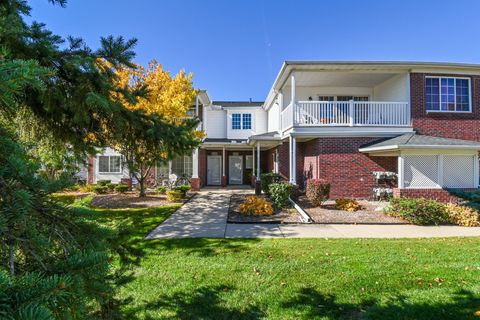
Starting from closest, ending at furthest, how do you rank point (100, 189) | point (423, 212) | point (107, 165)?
point (423, 212) < point (100, 189) < point (107, 165)

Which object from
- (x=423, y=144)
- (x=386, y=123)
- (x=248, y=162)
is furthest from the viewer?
(x=248, y=162)

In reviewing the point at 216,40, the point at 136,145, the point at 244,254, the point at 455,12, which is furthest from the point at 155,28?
the point at 455,12

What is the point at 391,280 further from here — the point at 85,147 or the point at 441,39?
the point at 441,39

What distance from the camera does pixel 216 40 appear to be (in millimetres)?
16812

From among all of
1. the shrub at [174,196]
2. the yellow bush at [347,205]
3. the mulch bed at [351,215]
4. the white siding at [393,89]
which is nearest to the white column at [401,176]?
the mulch bed at [351,215]

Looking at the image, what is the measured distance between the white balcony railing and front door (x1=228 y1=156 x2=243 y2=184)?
10.1 m

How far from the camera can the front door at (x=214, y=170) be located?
2308 centimetres

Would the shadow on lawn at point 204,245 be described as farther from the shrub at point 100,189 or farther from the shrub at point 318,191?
the shrub at point 100,189

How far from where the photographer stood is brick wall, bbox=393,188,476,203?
1093 cm

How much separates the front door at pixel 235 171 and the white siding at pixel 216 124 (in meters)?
2.36

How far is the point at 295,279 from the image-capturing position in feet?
14.5

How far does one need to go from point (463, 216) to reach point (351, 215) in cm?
332

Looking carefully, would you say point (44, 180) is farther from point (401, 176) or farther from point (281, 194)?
point (401, 176)

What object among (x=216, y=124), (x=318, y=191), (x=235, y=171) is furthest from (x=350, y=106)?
(x=235, y=171)
